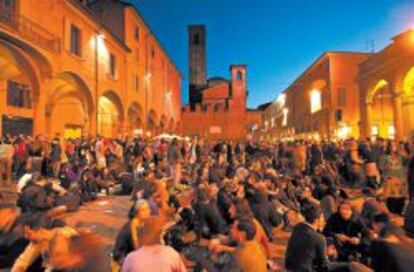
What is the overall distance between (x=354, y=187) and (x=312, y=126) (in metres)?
29.3

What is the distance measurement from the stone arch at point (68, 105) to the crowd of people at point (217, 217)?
593 centimetres

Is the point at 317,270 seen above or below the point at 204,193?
below

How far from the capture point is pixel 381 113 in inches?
1143

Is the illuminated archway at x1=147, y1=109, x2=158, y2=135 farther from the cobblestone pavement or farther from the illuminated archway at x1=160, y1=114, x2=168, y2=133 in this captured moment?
the cobblestone pavement

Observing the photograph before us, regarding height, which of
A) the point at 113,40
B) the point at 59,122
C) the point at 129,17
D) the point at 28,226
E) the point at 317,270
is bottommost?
the point at 317,270

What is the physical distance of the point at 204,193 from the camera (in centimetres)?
796

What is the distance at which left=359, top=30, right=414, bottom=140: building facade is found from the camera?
71.2 ft

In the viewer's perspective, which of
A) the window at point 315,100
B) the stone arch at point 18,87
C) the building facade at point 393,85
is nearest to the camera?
the stone arch at point 18,87

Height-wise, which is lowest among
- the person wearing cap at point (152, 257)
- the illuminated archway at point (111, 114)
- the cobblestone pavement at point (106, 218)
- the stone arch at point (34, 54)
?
the cobblestone pavement at point (106, 218)

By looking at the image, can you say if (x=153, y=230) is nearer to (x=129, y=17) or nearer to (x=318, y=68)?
(x=129, y=17)

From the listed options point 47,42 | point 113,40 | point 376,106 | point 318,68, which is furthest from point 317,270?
point 318,68

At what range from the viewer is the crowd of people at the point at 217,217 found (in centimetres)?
405

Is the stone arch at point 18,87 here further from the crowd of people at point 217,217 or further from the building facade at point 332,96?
the building facade at point 332,96

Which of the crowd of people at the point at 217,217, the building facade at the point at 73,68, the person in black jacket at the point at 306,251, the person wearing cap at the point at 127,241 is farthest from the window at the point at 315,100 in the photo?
the person wearing cap at the point at 127,241
